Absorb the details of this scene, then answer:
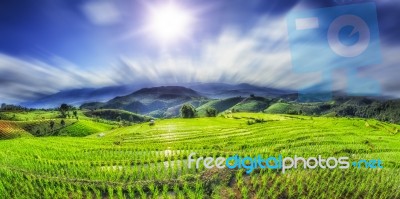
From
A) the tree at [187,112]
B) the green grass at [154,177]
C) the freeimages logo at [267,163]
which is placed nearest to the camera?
the green grass at [154,177]

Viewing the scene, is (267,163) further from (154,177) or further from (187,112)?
(187,112)

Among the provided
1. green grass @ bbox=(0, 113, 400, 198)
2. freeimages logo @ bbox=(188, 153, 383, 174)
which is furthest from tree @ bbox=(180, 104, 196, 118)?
freeimages logo @ bbox=(188, 153, 383, 174)

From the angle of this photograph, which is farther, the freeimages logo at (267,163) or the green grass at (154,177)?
the freeimages logo at (267,163)

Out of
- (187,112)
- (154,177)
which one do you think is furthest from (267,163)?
(187,112)

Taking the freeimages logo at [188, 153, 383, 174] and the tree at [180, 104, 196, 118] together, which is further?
the tree at [180, 104, 196, 118]

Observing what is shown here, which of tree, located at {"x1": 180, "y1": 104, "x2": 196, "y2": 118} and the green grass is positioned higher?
tree, located at {"x1": 180, "y1": 104, "x2": 196, "y2": 118}

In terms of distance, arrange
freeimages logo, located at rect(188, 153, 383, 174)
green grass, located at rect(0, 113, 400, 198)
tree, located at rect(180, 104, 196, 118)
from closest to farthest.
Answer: green grass, located at rect(0, 113, 400, 198)
freeimages logo, located at rect(188, 153, 383, 174)
tree, located at rect(180, 104, 196, 118)

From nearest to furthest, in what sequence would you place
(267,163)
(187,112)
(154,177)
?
(154,177) < (267,163) < (187,112)

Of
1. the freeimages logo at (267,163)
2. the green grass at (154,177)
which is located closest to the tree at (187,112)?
the green grass at (154,177)

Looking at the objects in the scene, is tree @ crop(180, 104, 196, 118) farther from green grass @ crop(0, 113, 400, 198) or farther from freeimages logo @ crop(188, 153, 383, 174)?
freeimages logo @ crop(188, 153, 383, 174)

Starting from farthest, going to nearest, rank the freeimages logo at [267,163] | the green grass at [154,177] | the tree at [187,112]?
the tree at [187,112]
the freeimages logo at [267,163]
the green grass at [154,177]

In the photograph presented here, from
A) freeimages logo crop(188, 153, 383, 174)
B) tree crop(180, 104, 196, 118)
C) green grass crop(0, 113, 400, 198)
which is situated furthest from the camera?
tree crop(180, 104, 196, 118)

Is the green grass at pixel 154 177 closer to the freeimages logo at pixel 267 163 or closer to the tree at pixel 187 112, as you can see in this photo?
the freeimages logo at pixel 267 163

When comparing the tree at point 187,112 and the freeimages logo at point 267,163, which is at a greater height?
the tree at point 187,112
